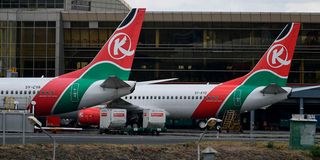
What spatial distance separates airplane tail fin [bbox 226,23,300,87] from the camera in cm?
6419

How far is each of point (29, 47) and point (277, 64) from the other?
31970 millimetres

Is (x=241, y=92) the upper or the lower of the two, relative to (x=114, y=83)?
lower

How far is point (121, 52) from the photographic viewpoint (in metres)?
51.6

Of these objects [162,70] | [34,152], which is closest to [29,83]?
[34,152]

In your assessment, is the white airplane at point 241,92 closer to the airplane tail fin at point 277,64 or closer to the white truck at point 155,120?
the airplane tail fin at point 277,64

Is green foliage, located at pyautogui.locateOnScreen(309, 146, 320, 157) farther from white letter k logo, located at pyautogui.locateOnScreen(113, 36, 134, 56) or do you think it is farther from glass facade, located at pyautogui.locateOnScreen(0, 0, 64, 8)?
glass facade, located at pyautogui.locateOnScreen(0, 0, 64, 8)

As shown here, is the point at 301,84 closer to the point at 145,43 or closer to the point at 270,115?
the point at 270,115

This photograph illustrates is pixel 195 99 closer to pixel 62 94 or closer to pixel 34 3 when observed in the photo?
pixel 62 94

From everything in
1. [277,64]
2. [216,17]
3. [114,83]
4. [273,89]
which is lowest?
[273,89]

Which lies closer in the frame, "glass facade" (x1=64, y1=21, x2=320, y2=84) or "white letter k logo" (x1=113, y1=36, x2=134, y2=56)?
"white letter k logo" (x1=113, y1=36, x2=134, y2=56)

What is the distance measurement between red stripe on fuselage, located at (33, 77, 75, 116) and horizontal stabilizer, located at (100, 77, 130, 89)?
8.52 ft

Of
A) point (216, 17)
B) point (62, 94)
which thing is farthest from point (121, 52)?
point (216, 17)

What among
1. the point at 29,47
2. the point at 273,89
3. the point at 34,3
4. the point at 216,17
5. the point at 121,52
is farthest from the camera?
the point at 34,3

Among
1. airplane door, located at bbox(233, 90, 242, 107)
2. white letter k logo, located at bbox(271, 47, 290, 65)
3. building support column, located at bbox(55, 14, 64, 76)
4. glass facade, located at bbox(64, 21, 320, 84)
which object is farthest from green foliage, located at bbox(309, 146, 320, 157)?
building support column, located at bbox(55, 14, 64, 76)
